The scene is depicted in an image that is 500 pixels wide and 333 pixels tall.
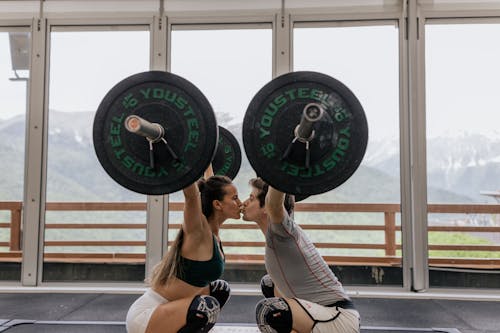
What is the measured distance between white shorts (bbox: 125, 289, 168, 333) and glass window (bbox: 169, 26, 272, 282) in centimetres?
200

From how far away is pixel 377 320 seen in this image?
2660 mm

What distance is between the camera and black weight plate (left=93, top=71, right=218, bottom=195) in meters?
1.33

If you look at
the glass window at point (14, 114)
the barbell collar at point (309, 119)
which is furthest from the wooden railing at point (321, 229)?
the barbell collar at point (309, 119)

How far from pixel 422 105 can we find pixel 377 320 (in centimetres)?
182

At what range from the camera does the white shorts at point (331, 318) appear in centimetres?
144

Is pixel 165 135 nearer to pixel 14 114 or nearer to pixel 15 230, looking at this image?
pixel 14 114

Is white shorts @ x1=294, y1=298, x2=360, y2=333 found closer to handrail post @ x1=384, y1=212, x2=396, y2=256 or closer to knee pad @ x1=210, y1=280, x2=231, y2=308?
knee pad @ x1=210, y1=280, x2=231, y2=308

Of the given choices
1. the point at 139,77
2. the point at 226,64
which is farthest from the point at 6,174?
the point at 139,77

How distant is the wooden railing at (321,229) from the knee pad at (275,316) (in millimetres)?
2156

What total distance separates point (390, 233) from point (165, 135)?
291 cm

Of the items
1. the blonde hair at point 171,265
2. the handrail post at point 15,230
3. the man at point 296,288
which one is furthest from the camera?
the handrail post at point 15,230

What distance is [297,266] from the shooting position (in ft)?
4.96

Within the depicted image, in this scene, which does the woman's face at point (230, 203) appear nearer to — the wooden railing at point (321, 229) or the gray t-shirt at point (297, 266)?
the gray t-shirt at point (297, 266)

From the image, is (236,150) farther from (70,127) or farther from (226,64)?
(70,127)
